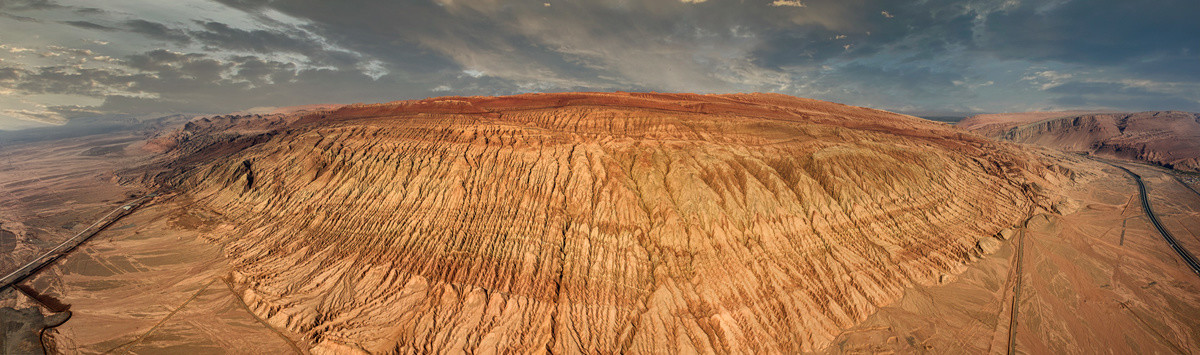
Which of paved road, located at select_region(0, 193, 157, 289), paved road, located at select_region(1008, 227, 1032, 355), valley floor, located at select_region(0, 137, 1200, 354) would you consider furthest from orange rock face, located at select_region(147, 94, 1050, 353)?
paved road, located at select_region(0, 193, 157, 289)

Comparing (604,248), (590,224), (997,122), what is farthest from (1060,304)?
(997,122)

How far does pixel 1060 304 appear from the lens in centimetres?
2414

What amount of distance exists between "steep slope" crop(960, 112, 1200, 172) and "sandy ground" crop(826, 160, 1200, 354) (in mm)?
66961

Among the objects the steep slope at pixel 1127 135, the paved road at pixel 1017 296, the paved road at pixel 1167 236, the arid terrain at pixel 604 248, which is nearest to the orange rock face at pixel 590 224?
the arid terrain at pixel 604 248

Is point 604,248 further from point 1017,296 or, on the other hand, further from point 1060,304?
point 1060,304

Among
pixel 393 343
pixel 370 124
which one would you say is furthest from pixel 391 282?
pixel 370 124

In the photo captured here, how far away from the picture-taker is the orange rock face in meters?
21.1

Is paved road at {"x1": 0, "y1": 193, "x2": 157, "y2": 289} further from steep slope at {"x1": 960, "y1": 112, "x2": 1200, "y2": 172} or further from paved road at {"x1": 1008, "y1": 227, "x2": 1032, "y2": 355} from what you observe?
steep slope at {"x1": 960, "y1": 112, "x2": 1200, "y2": 172}

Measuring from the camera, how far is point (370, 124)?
36219 mm

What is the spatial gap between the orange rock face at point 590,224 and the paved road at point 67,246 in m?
5.51

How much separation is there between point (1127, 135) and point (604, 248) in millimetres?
138898

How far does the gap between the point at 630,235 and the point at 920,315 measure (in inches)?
→ 795

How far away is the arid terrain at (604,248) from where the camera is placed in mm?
21094

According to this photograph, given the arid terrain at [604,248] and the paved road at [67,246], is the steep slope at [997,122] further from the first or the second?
the paved road at [67,246]
